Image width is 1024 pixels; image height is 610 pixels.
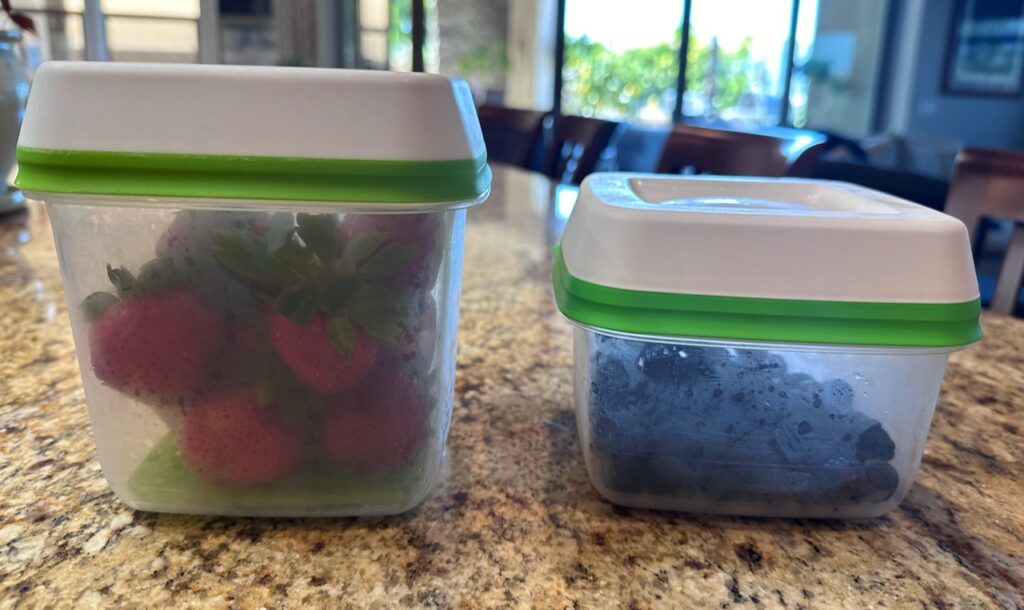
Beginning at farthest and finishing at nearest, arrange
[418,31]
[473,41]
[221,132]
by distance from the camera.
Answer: [473,41]
[418,31]
[221,132]

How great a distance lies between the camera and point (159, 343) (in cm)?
33

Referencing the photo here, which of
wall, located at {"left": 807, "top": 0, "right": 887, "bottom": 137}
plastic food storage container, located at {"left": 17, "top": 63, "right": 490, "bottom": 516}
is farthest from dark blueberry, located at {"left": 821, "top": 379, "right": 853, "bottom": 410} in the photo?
wall, located at {"left": 807, "top": 0, "right": 887, "bottom": 137}

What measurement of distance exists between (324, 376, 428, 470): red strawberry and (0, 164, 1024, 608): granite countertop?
0.04 meters

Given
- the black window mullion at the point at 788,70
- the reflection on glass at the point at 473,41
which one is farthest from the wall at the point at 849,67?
the reflection on glass at the point at 473,41

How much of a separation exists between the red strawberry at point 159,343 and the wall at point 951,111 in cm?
638

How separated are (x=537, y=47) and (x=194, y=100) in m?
5.63

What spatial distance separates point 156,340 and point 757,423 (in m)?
0.29

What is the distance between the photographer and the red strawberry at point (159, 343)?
0.33m

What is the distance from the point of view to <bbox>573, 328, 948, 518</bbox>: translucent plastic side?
359 millimetres

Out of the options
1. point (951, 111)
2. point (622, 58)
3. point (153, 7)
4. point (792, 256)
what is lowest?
point (951, 111)

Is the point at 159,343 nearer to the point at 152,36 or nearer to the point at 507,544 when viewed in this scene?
the point at 507,544

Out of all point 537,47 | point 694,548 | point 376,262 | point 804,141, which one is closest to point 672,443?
point 694,548

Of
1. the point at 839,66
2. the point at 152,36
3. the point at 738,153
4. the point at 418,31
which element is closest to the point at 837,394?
the point at 738,153

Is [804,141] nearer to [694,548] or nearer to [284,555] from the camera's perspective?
[694,548]
